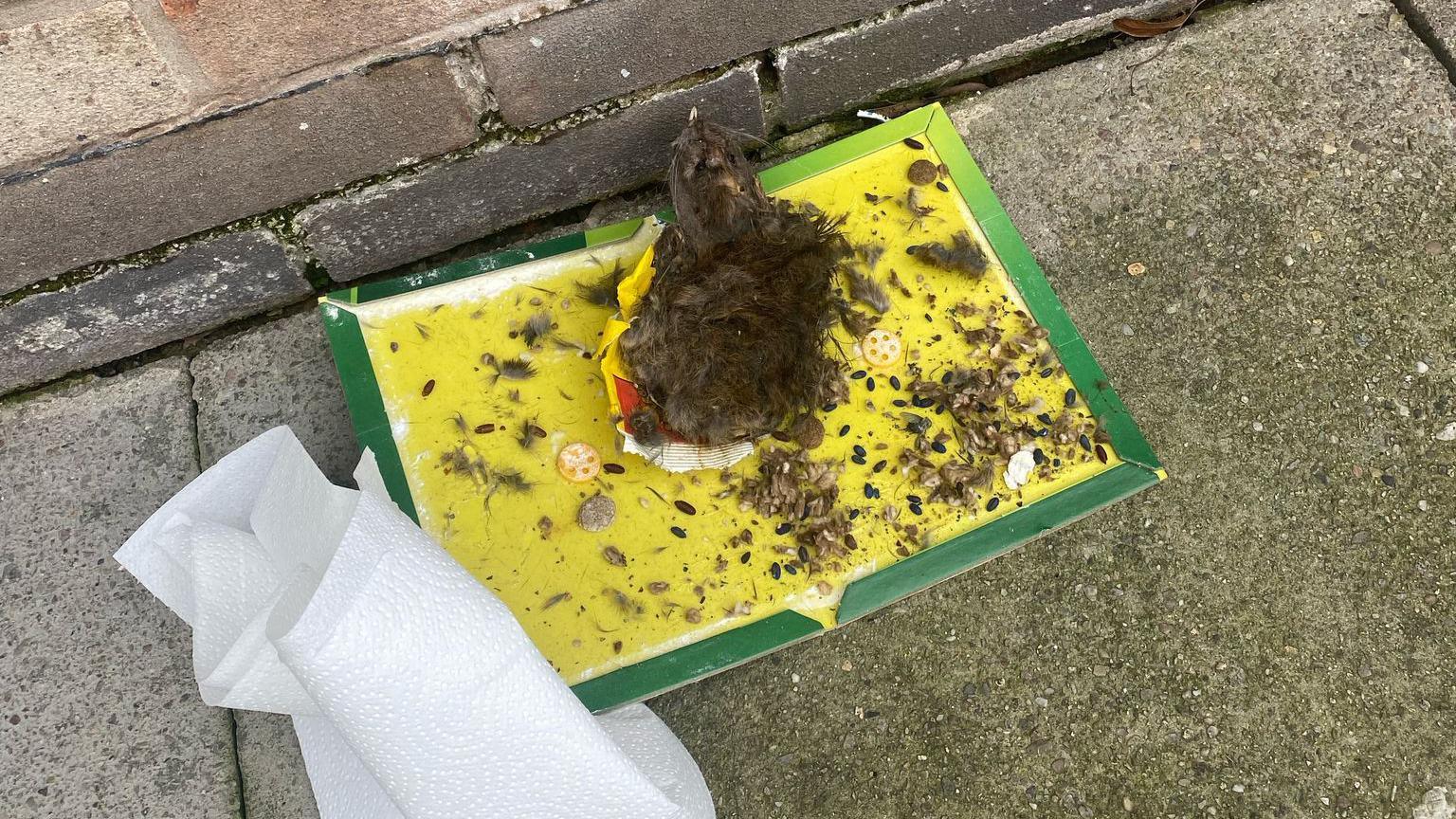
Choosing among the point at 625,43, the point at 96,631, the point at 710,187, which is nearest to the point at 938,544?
the point at 710,187

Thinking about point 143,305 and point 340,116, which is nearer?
point 340,116

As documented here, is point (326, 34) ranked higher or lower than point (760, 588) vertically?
higher

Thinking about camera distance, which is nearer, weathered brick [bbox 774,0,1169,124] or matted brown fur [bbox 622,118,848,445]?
matted brown fur [bbox 622,118,848,445]

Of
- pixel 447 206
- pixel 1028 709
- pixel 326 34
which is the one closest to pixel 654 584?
pixel 1028 709

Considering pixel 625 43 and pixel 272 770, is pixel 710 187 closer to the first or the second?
pixel 625 43

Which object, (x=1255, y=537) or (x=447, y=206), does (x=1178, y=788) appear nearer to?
(x=1255, y=537)

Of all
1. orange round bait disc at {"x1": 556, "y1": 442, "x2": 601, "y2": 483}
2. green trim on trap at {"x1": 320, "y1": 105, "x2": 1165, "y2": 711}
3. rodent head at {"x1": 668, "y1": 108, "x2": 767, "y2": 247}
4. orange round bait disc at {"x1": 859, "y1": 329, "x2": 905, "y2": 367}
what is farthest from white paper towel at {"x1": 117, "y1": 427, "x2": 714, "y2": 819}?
orange round bait disc at {"x1": 859, "y1": 329, "x2": 905, "y2": 367}

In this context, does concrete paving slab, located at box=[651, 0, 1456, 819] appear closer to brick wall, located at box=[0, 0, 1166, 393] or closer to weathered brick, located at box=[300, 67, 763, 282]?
brick wall, located at box=[0, 0, 1166, 393]
